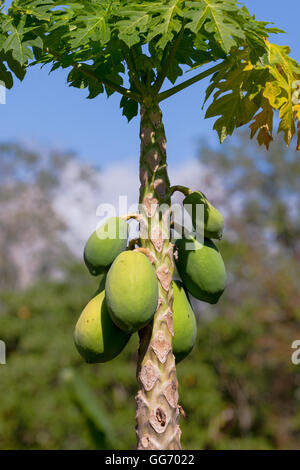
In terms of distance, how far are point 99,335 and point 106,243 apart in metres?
0.33

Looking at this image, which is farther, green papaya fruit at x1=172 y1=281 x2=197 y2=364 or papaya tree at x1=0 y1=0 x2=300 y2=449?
green papaya fruit at x1=172 y1=281 x2=197 y2=364

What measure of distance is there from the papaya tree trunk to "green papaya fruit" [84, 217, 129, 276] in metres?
0.14

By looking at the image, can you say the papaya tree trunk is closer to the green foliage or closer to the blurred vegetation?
the green foliage

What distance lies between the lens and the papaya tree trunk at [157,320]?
5.12ft

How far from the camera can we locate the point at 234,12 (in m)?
1.66

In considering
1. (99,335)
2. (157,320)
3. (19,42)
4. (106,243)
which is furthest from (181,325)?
(19,42)

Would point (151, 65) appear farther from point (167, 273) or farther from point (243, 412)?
point (243, 412)

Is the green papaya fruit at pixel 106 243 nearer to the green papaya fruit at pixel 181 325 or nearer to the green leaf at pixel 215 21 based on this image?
the green papaya fruit at pixel 181 325

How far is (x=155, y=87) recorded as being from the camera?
1.81m

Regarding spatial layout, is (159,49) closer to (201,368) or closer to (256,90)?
(256,90)

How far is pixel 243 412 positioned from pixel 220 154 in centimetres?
1128

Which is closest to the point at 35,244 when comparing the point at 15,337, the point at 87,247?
the point at 15,337

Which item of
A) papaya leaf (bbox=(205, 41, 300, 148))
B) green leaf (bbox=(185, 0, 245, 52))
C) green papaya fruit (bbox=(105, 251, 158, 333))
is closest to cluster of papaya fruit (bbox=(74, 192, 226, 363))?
green papaya fruit (bbox=(105, 251, 158, 333))

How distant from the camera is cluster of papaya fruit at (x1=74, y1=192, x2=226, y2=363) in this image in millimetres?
1576
